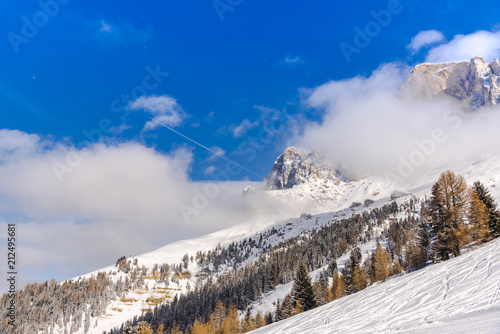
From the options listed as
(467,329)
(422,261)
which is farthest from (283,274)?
(467,329)

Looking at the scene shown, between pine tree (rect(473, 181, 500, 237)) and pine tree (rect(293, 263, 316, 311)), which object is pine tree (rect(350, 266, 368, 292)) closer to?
pine tree (rect(293, 263, 316, 311))

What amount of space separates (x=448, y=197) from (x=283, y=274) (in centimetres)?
10663

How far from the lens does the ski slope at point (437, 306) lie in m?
7.61

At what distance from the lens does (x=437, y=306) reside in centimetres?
1030

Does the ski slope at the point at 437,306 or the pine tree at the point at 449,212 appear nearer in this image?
the ski slope at the point at 437,306

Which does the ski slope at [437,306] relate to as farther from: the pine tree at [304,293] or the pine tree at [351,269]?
the pine tree at [351,269]

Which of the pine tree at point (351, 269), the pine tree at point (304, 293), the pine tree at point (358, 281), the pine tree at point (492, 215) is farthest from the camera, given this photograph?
the pine tree at point (351, 269)

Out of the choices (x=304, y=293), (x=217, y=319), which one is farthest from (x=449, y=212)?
(x=217, y=319)

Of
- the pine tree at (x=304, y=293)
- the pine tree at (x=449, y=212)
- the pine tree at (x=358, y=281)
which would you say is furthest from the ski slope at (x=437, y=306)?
the pine tree at (x=358, y=281)

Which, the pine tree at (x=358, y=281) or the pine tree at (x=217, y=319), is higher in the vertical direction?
the pine tree at (x=358, y=281)

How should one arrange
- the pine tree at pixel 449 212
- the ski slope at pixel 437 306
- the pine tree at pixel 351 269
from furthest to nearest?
the pine tree at pixel 351 269
the pine tree at pixel 449 212
the ski slope at pixel 437 306

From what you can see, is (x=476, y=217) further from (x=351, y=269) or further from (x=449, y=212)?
(x=351, y=269)

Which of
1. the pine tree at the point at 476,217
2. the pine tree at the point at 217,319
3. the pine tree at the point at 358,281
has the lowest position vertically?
the pine tree at the point at 217,319

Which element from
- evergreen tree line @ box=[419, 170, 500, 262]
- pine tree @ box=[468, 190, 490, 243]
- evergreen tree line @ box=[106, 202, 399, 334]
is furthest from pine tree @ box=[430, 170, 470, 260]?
evergreen tree line @ box=[106, 202, 399, 334]
